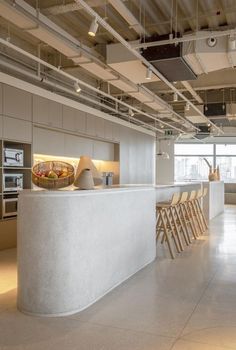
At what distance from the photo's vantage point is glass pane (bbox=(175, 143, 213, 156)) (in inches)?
662

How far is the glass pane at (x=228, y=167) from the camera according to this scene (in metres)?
16.7

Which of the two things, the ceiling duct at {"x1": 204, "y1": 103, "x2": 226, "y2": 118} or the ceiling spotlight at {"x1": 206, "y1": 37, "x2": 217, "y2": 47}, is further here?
the ceiling duct at {"x1": 204, "y1": 103, "x2": 226, "y2": 118}

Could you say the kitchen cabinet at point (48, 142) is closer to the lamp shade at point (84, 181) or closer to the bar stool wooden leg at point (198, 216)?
the bar stool wooden leg at point (198, 216)

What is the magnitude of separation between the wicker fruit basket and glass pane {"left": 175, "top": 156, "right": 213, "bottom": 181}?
1409cm

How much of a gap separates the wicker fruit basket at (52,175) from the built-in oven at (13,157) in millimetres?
2532

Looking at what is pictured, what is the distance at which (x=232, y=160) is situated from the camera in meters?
16.7

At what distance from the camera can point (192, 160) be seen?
17.2m

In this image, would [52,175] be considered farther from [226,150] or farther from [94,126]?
[226,150]

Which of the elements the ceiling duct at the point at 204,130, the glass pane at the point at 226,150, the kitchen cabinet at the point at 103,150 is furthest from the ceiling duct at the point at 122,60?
the glass pane at the point at 226,150

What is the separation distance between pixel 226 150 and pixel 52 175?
14500 millimetres

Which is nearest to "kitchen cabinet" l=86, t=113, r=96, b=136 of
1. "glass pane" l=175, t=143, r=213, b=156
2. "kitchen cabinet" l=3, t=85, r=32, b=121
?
"kitchen cabinet" l=3, t=85, r=32, b=121

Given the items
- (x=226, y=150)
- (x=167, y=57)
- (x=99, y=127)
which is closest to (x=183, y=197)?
(x=167, y=57)

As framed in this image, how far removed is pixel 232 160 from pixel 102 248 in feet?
47.1

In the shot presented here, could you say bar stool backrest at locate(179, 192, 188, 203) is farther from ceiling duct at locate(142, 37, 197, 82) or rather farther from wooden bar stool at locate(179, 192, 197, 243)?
ceiling duct at locate(142, 37, 197, 82)
